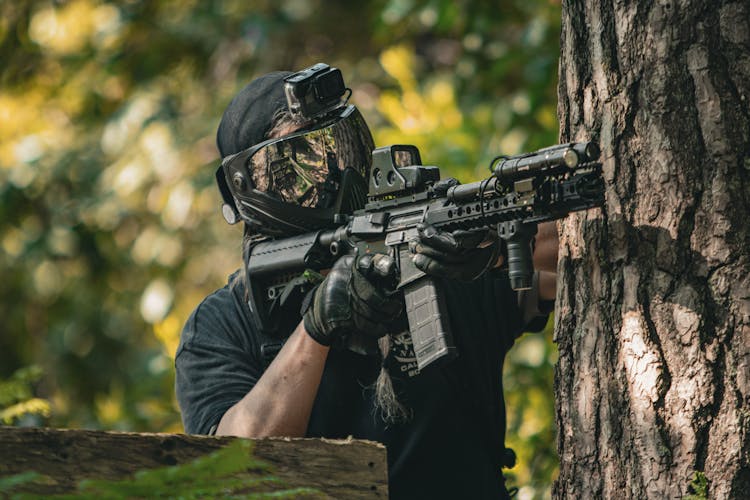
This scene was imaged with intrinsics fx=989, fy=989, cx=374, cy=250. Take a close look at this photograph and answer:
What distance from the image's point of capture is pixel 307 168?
307 cm

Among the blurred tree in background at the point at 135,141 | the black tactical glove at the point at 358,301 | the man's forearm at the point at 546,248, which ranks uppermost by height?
the blurred tree in background at the point at 135,141

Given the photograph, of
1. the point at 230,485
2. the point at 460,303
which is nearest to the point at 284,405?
the point at 460,303

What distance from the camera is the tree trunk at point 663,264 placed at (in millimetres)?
2039

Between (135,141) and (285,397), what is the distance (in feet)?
13.1

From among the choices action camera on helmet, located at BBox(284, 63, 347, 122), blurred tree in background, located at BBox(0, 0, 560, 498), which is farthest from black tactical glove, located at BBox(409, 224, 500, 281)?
blurred tree in background, located at BBox(0, 0, 560, 498)

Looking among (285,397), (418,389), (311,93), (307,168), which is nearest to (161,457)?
(285,397)

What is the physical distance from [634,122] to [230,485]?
4.28 feet

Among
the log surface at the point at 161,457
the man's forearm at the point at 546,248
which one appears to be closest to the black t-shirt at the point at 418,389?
the man's forearm at the point at 546,248

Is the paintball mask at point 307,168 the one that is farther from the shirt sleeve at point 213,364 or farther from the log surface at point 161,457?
the log surface at point 161,457

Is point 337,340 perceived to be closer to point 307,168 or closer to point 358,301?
point 358,301

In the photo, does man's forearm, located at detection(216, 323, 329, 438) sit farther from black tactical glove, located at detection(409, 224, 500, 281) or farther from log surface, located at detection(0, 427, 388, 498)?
log surface, located at detection(0, 427, 388, 498)

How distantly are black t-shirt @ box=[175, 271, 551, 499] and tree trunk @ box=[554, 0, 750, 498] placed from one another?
0.60 meters

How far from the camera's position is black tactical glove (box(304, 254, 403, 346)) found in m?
2.74

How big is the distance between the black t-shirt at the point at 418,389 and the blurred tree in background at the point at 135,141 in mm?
2251
